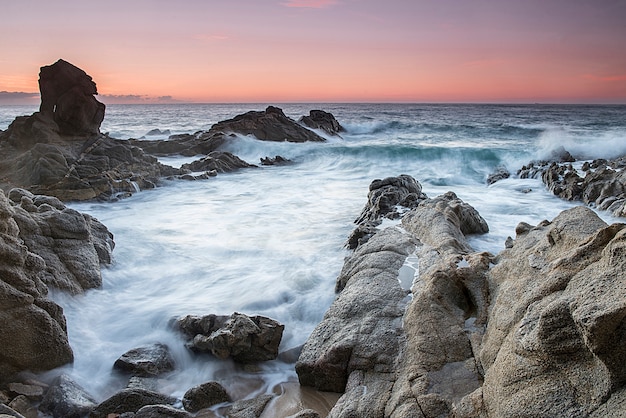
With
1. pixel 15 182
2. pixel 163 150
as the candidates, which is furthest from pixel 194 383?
pixel 163 150

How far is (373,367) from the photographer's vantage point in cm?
354

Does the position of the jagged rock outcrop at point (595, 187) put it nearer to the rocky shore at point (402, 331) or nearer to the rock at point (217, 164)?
the rocky shore at point (402, 331)

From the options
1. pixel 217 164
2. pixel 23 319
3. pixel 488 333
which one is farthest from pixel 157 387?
pixel 217 164

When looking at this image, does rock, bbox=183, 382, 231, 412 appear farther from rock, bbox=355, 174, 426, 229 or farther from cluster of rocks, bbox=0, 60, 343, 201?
cluster of rocks, bbox=0, 60, 343, 201

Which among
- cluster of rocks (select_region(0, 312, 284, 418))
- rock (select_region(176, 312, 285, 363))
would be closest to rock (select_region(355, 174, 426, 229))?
rock (select_region(176, 312, 285, 363))

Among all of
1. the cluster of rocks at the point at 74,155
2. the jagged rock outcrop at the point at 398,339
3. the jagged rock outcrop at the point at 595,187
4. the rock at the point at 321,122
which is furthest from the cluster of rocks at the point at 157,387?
the rock at the point at 321,122

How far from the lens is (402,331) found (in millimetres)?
3736

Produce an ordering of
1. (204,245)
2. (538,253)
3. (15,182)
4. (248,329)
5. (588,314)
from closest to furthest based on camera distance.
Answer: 1. (588,314)
2. (538,253)
3. (248,329)
4. (204,245)
5. (15,182)

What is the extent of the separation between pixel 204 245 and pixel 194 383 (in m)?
4.31

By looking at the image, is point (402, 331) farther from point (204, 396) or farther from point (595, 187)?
point (595, 187)

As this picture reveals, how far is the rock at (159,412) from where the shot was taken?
3.46 m

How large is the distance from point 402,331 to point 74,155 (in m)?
13.1

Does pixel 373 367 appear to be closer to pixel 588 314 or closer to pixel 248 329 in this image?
pixel 248 329

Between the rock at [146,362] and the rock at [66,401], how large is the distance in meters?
0.49
